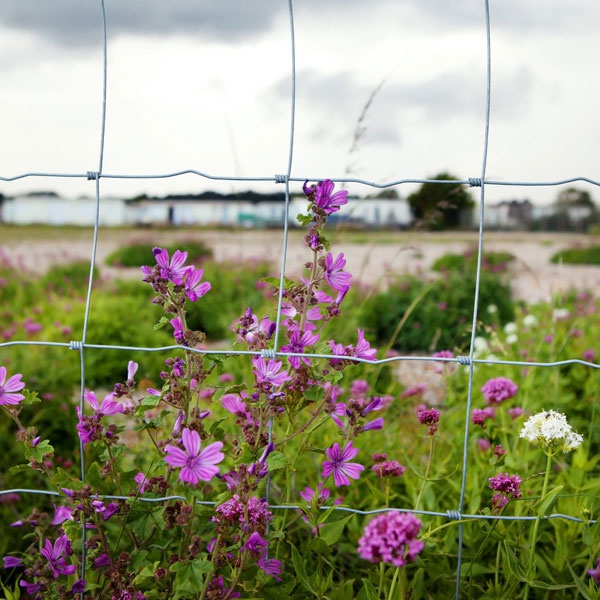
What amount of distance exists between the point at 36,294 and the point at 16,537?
181 inches

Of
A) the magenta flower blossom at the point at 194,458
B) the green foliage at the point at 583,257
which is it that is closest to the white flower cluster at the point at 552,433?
the magenta flower blossom at the point at 194,458

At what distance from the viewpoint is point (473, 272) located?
583 cm

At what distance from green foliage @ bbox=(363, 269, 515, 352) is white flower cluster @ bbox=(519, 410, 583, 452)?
11.7 ft

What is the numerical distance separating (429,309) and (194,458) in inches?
165

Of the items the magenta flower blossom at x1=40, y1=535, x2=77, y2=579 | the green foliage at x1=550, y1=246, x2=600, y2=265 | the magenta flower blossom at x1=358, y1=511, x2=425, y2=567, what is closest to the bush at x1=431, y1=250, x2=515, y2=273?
the green foliage at x1=550, y1=246, x2=600, y2=265

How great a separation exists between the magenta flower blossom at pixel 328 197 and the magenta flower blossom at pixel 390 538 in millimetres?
552

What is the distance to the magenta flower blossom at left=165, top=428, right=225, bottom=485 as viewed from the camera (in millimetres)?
1167

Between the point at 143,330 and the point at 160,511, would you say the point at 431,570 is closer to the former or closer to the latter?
the point at 160,511

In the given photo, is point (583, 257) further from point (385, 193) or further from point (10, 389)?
point (10, 389)

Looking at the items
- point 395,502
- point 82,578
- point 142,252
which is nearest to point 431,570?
point 395,502

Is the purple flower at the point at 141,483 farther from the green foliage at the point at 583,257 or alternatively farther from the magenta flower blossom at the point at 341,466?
the green foliage at the point at 583,257

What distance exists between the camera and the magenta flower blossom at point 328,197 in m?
1.32

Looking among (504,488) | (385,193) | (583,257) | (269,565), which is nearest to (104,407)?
(269,565)

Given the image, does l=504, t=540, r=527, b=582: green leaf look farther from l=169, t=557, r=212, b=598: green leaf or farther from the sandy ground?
the sandy ground
